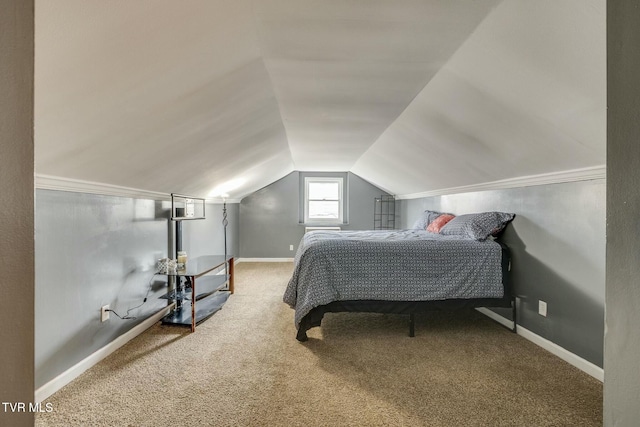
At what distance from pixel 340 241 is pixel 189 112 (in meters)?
1.56

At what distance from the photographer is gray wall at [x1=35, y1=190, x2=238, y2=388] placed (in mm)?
1748

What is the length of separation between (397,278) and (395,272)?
5 cm

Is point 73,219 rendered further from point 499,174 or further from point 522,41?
point 499,174

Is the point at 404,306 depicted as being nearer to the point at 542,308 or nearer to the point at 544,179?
the point at 542,308

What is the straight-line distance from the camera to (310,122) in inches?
127

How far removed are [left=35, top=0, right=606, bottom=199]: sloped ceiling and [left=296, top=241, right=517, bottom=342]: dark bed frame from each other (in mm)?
1086

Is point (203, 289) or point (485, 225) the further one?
point (203, 289)

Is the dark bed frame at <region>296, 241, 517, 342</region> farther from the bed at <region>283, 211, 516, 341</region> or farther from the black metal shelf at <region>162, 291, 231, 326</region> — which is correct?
the black metal shelf at <region>162, 291, 231, 326</region>

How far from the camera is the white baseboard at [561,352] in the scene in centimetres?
202

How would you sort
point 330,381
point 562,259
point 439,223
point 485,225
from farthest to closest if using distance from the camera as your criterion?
1. point 439,223
2. point 485,225
3. point 562,259
4. point 330,381

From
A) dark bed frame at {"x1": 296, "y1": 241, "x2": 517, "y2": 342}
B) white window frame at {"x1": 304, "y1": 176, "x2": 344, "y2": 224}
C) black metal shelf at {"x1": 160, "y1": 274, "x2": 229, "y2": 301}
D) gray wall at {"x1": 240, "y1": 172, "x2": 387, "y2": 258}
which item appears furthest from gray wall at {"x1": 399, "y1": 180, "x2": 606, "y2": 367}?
gray wall at {"x1": 240, "y1": 172, "x2": 387, "y2": 258}

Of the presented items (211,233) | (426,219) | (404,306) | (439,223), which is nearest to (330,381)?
(404,306)

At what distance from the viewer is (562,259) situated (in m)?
2.29

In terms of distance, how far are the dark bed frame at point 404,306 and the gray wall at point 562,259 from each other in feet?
0.47
